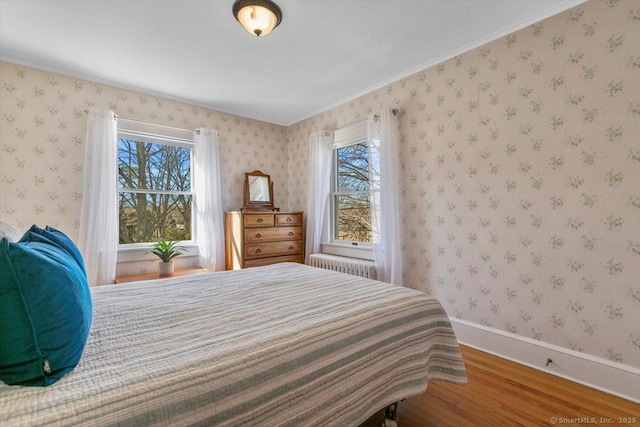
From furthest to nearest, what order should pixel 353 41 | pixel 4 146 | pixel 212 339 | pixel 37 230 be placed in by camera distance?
1. pixel 4 146
2. pixel 353 41
3. pixel 37 230
4. pixel 212 339

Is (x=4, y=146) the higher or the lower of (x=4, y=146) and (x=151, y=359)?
the higher

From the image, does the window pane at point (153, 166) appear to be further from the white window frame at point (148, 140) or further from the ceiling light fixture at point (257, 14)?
the ceiling light fixture at point (257, 14)

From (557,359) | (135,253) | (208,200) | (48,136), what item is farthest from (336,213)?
(48,136)

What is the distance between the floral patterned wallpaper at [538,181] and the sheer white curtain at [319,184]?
116 cm

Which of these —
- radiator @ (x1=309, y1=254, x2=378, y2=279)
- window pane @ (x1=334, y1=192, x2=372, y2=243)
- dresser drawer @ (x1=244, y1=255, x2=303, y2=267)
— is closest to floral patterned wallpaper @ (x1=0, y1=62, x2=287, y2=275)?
dresser drawer @ (x1=244, y1=255, x2=303, y2=267)

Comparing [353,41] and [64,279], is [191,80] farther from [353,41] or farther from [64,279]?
[64,279]

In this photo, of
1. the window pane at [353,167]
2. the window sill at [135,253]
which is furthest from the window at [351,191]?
the window sill at [135,253]

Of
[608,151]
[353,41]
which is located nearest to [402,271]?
[608,151]

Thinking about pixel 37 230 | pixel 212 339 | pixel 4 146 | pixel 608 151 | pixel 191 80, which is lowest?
pixel 212 339

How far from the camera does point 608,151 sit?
5.87ft

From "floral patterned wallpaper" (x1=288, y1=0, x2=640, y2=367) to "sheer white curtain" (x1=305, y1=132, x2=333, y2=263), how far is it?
1162 millimetres

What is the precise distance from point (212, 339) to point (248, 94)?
2.93 m

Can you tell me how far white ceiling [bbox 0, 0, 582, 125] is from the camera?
1.92 m

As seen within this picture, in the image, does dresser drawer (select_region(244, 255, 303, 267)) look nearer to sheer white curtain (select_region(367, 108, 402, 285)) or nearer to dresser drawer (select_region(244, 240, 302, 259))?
dresser drawer (select_region(244, 240, 302, 259))
